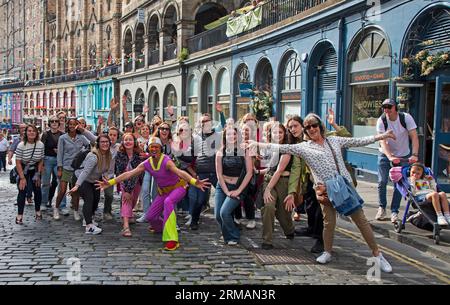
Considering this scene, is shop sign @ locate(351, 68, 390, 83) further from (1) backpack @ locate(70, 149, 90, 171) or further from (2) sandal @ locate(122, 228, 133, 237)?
(2) sandal @ locate(122, 228, 133, 237)

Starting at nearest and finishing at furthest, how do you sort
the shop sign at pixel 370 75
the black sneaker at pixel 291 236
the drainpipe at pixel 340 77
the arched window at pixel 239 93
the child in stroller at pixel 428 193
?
the child in stroller at pixel 428 193, the black sneaker at pixel 291 236, the shop sign at pixel 370 75, the drainpipe at pixel 340 77, the arched window at pixel 239 93

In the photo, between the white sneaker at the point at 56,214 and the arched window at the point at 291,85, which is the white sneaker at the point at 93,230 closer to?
the white sneaker at the point at 56,214

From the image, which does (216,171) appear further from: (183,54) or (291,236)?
(183,54)

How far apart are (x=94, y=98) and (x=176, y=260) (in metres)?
43.4

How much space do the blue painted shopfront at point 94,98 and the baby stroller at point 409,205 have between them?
37.5 metres

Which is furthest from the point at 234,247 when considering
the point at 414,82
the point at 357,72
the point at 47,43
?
the point at 47,43

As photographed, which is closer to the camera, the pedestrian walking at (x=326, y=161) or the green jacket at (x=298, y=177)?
the pedestrian walking at (x=326, y=161)

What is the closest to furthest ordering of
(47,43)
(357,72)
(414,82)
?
(414,82), (357,72), (47,43)

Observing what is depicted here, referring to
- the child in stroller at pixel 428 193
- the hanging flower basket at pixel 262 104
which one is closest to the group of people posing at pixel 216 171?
the child in stroller at pixel 428 193

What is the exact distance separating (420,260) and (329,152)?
1975 millimetres

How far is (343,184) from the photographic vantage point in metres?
5.97

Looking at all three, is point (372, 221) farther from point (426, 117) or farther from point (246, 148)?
point (426, 117)

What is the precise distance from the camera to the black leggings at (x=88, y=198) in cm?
823

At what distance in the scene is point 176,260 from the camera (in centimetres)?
648
